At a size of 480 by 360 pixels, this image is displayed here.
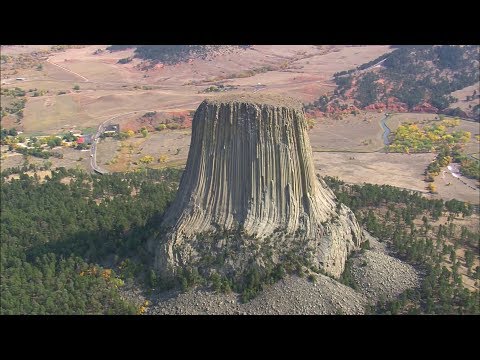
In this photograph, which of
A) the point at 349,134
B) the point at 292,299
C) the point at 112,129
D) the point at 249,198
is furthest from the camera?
the point at 112,129

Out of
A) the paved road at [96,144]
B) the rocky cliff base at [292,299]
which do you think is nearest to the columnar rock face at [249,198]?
the rocky cliff base at [292,299]

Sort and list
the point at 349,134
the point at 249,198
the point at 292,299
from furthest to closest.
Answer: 1. the point at 349,134
2. the point at 249,198
3. the point at 292,299

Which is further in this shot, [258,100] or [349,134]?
[349,134]

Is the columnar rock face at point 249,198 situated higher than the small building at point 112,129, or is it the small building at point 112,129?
the columnar rock face at point 249,198

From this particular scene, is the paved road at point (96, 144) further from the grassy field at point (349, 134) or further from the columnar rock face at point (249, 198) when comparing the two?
the columnar rock face at point (249, 198)

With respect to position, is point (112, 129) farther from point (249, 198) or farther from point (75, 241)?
point (249, 198)

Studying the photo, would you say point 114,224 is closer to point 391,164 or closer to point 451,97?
point 391,164

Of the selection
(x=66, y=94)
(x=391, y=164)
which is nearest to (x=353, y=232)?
(x=391, y=164)

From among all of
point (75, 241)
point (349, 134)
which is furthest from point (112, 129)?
point (75, 241)
